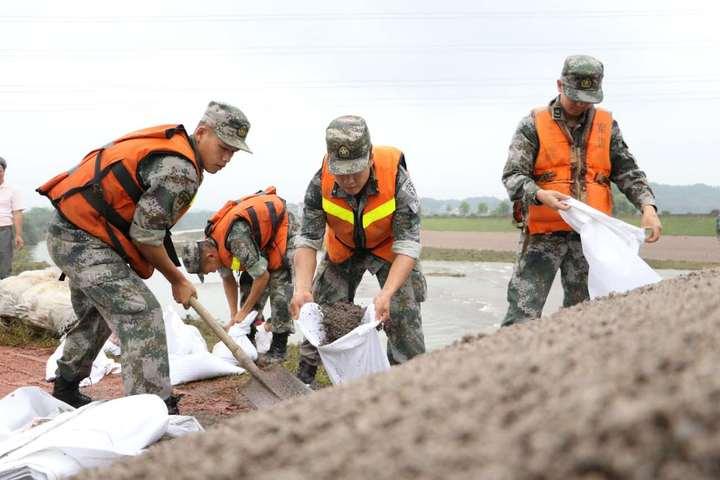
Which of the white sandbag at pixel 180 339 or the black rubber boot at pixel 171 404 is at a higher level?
the black rubber boot at pixel 171 404

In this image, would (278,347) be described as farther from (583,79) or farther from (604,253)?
(583,79)

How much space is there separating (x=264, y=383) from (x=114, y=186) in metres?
1.21

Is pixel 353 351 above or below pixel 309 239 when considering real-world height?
below

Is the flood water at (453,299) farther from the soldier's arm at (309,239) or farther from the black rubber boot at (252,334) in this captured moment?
the soldier's arm at (309,239)

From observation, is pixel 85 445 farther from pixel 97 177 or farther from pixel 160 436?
pixel 97 177

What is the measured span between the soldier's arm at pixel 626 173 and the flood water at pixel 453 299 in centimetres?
159

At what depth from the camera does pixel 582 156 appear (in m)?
3.91

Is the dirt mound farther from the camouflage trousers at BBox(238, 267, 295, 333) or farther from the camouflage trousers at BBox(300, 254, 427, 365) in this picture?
the camouflage trousers at BBox(238, 267, 295, 333)

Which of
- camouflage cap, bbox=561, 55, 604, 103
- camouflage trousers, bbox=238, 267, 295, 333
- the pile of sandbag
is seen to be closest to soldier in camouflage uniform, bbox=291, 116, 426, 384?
camouflage cap, bbox=561, 55, 604, 103

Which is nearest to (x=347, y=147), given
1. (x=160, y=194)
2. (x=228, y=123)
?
(x=228, y=123)

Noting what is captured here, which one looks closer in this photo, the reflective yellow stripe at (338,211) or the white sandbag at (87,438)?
the white sandbag at (87,438)

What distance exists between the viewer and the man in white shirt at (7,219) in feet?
25.9

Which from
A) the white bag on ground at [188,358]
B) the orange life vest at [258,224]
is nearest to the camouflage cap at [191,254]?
the orange life vest at [258,224]

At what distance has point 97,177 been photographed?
10.6ft
